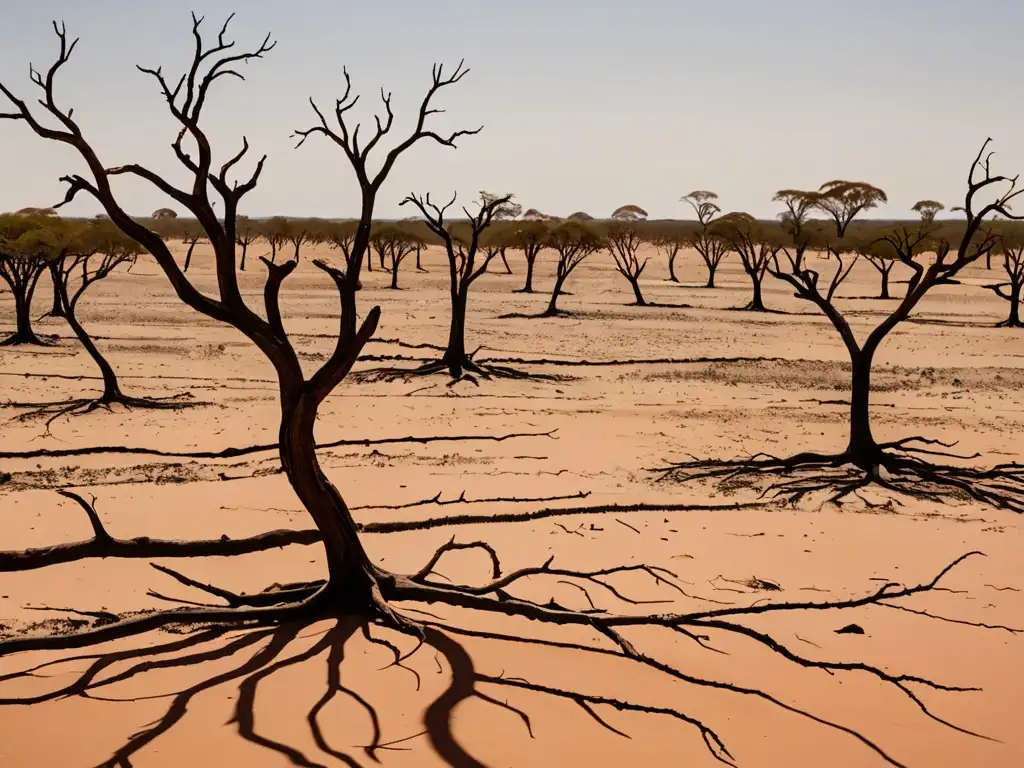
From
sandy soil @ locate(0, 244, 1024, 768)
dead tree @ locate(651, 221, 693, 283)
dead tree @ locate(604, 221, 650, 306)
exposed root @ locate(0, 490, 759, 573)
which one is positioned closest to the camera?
sandy soil @ locate(0, 244, 1024, 768)

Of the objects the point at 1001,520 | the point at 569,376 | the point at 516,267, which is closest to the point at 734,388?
the point at 569,376

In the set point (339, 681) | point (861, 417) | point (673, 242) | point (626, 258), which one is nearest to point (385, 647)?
point (339, 681)

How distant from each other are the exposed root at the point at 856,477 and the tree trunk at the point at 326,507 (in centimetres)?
493

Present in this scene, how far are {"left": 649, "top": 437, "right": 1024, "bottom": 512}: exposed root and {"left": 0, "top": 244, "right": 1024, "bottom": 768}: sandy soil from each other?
0.31 metres

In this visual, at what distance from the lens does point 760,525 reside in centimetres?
779

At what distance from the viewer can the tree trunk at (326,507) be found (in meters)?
4.77

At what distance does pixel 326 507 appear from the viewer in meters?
4.93

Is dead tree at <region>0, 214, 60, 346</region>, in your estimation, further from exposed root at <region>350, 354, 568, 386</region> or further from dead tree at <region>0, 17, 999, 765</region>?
dead tree at <region>0, 17, 999, 765</region>

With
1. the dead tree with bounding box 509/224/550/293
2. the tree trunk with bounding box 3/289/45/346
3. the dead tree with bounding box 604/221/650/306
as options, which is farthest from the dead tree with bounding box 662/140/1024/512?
the dead tree with bounding box 509/224/550/293

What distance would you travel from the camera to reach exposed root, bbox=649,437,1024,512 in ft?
28.9

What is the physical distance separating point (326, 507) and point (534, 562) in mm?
2176

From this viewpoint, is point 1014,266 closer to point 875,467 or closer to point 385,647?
point 875,467

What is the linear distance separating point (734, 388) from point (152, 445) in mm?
9859

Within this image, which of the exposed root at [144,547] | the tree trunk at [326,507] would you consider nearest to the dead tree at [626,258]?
the exposed root at [144,547]
